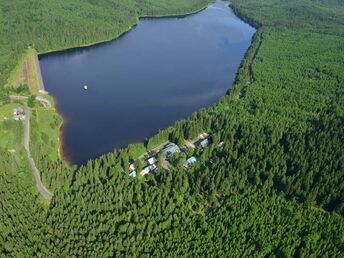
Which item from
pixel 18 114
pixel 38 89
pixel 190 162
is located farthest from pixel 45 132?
pixel 190 162

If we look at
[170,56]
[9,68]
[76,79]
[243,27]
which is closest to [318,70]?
[170,56]

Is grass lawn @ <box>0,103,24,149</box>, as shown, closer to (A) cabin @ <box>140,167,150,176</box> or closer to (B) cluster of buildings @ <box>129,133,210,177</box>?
(B) cluster of buildings @ <box>129,133,210,177</box>

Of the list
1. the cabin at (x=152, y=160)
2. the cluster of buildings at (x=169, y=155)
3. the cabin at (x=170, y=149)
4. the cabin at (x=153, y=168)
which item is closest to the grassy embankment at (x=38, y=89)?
the cabin at (x=152, y=160)

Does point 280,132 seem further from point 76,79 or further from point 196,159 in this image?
point 76,79

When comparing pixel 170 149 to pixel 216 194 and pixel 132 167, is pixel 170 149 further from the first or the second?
→ pixel 216 194

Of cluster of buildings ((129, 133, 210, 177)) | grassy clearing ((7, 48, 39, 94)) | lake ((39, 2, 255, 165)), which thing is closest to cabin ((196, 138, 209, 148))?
cluster of buildings ((129, 133, 210, 177))

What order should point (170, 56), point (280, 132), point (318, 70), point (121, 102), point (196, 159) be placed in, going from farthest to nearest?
point (170, 56)
point (318, 70)
point (121, 102)
point (280, 132)
point (196, 159)
